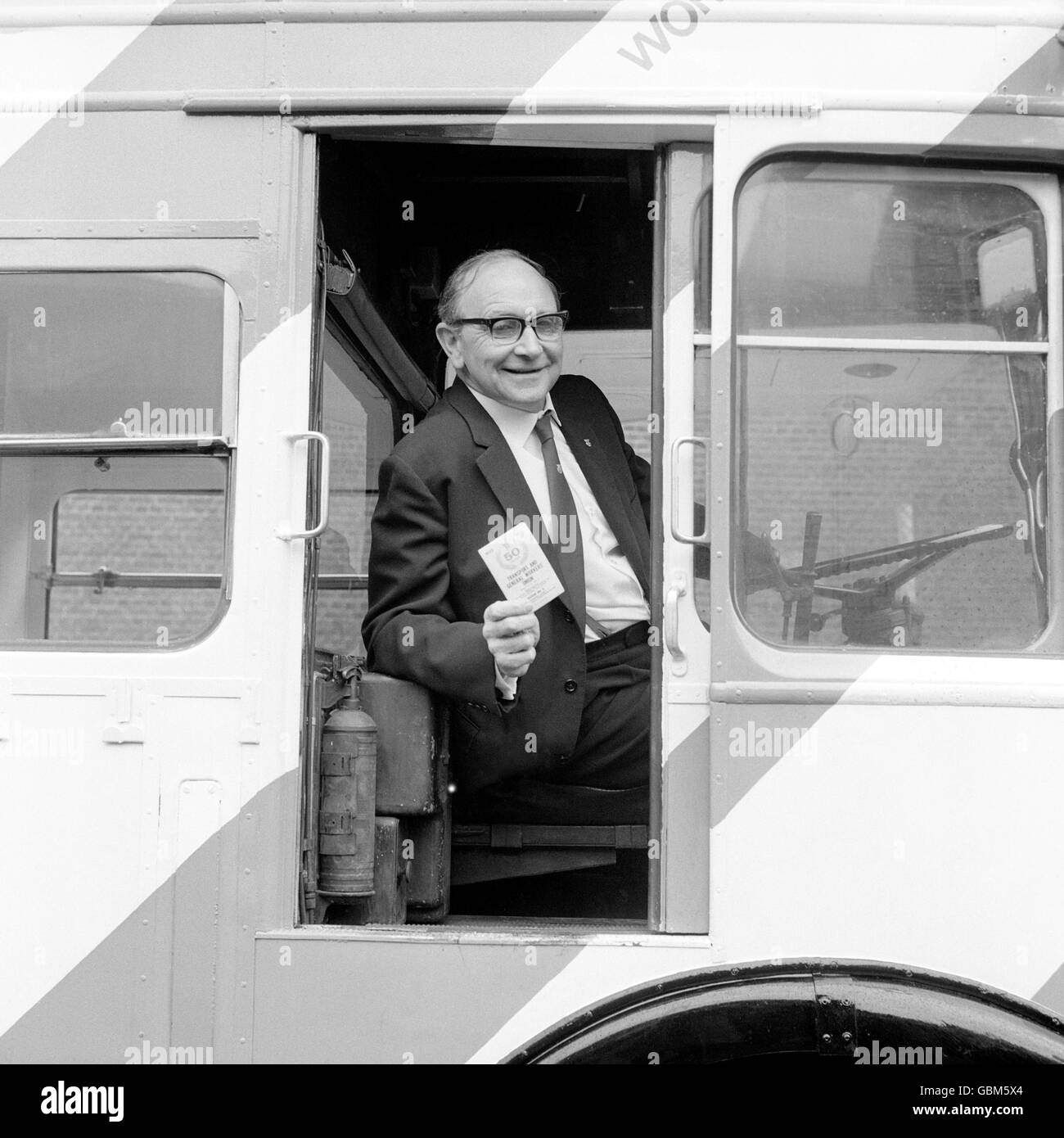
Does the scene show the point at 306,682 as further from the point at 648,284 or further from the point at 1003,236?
the point at 648,284

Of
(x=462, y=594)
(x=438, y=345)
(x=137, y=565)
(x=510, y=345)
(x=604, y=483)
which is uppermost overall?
(x=438, y=345)

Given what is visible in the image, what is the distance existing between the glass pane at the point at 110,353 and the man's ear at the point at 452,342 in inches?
28.0

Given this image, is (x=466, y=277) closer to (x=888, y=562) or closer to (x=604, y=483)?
(x=604, y=483)

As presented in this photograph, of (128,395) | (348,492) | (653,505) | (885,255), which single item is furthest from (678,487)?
(348,492)

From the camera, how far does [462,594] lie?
2854mm

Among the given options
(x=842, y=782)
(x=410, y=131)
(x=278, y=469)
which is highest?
(x=410, y=131)

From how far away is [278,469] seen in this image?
8.30 ft

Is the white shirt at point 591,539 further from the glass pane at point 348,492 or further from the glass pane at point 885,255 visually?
the glass pane at point 885,255

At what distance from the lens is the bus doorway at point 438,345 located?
10.3 ft

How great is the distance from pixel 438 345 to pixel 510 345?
1.10 m

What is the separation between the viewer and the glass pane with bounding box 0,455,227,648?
261 centimetres

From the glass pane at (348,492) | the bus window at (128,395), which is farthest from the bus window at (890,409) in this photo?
the glass pane at (348,492)

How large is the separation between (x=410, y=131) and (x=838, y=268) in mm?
866
